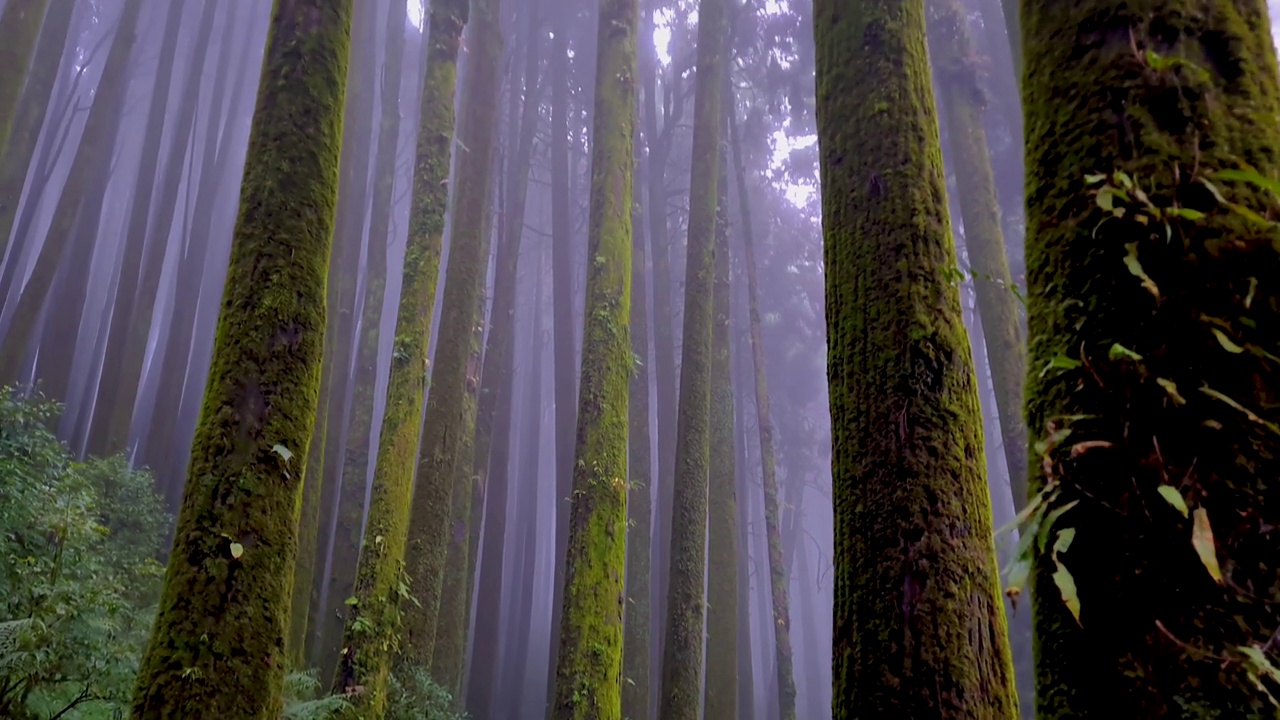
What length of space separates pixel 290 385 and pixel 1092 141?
3.04 meters

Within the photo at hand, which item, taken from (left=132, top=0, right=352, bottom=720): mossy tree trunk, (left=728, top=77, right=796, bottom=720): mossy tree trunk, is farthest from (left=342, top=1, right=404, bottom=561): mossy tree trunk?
(left=132, top=0, right=352, bottom=720): mossy tree trunk

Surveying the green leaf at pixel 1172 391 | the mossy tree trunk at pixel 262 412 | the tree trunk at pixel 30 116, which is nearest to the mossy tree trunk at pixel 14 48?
the tree trunk at pixel 30 116

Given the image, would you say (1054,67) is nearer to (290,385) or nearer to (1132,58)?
(1132,58)

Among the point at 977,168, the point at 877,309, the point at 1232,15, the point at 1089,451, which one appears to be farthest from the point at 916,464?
the point at 977,168

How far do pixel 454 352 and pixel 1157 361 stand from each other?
7317mm

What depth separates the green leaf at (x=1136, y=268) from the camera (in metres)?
1.46

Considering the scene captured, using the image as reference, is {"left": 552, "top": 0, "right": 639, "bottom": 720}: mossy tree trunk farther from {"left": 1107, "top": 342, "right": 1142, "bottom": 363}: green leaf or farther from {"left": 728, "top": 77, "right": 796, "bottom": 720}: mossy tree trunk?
{"left": 728, "top": 77, "right": 796, "bottom": 720}: mossy tree trunk

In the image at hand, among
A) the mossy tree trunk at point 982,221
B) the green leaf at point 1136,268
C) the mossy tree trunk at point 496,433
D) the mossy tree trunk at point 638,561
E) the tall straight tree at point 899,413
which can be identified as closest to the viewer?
the green leaf at point 1136,268

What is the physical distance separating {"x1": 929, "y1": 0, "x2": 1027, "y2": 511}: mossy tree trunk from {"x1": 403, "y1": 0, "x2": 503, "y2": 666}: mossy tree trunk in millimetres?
5337

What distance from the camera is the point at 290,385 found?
3.36 metres

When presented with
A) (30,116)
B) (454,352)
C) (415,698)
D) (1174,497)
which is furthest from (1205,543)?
(30,116)

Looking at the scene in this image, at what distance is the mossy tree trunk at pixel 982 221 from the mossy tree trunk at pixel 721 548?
11.7 ft

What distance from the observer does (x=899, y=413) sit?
2.52m

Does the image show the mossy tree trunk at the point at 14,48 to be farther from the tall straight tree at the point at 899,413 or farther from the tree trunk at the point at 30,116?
the tall straight tree at the point at 899,413
